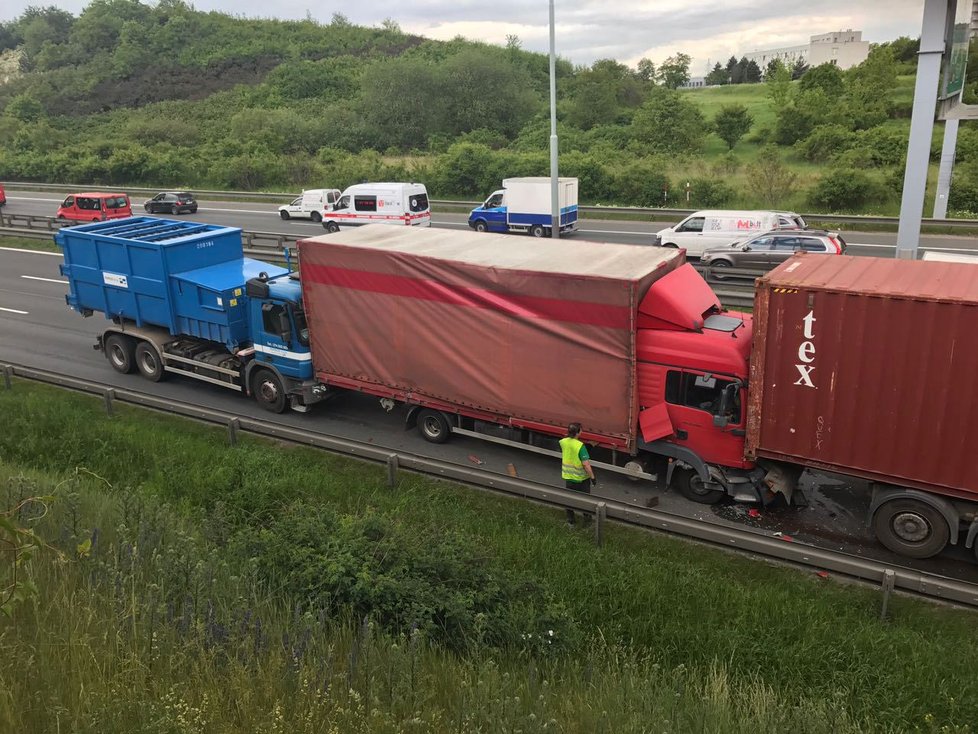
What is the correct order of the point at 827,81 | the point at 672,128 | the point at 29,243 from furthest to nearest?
1. the point at 827,81
2. the point at 672,128
3. the point at 29,243

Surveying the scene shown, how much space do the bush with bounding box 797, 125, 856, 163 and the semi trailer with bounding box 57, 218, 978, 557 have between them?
34963 millimetres

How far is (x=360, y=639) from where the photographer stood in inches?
230

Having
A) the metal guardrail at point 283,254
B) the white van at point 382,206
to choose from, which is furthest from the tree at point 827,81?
the metal guardrail at point 283,254

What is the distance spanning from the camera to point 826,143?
41281 mm

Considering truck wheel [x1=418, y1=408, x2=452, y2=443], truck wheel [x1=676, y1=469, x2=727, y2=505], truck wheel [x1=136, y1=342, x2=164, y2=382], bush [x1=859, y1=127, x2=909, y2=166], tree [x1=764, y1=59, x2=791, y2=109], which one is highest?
tree [x1=764, y1=59, x2=791, y2=109]

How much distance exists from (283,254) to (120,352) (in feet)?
32.4

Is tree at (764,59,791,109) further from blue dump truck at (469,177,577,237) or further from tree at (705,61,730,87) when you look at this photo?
tree at (705,61,730,87)

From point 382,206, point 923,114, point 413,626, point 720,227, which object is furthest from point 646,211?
point 413,626

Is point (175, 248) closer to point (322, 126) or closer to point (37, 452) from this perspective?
point (37, 452)

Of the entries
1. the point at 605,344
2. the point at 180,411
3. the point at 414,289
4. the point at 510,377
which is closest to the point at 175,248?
the point at 180,411

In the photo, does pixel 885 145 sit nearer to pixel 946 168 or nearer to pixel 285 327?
pixel 946 168

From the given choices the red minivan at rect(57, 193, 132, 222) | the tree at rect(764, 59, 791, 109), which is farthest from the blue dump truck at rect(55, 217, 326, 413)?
the tree at rect(764, 59, 791, 109)

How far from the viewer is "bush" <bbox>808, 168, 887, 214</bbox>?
1315 inches

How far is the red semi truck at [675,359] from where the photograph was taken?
8672 mm
